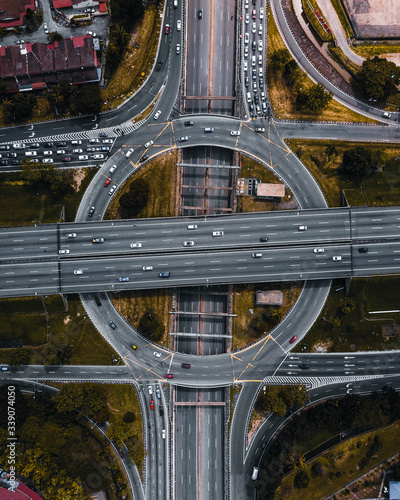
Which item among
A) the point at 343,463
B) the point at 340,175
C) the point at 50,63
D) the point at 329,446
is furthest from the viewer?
the point at 340,175

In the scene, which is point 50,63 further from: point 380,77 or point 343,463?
point 343,463

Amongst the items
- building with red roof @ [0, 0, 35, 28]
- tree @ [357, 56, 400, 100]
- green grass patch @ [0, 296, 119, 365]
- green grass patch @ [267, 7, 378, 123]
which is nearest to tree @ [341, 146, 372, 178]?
green grass patch @ [267, 7, 378, 123]

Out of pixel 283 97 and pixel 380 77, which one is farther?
pixel 283 97

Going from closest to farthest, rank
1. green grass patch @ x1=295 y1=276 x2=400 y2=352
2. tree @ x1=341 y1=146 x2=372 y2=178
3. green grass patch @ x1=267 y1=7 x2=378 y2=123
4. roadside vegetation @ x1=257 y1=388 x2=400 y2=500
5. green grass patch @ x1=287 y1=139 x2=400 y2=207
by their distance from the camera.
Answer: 1. roadside vegetation @ x1=257 y1=388 x2=400 y2=500
2. tree @ x1=341 y1=146 x2=372 y2=178
3. green grass patch @ x1=295 y1=276 x2=400 y2=352
4. green grass patch @ x1=287 y1=139 x2=400 y2=207
5. green grass patch @ x1=267 y1=7 x2=378 y2=123

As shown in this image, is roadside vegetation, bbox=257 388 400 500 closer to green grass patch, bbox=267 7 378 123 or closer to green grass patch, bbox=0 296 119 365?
green grass patch, bbox=0 296 119 365

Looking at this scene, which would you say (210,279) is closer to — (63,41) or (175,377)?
(175,377)

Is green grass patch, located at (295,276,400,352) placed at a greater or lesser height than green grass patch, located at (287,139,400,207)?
lesser

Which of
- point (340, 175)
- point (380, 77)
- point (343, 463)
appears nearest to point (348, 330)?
point (343, 463)

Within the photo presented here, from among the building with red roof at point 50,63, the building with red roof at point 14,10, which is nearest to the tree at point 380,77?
the building with red roof at point 50,63
